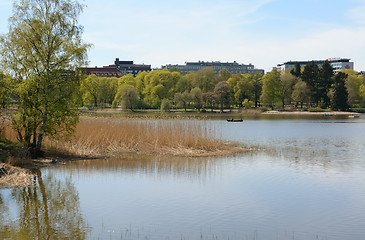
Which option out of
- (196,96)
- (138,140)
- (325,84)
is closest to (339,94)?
(325,84)

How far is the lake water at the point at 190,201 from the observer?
993cm

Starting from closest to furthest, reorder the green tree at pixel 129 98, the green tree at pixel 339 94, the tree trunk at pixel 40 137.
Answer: the tree trunk at pixel 40 137 < the green tree at pixel 339 94 < the green tree at pixel 129 98

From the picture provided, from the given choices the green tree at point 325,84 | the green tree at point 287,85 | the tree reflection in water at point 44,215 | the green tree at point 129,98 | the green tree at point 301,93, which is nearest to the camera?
the tree reflection in water at point 44,215

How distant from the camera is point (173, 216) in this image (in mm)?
11133

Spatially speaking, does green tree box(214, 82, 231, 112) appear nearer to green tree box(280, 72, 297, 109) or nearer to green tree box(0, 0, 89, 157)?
green tree box(280, 72, 297, 109)

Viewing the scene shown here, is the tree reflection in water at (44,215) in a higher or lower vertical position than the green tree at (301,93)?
lower

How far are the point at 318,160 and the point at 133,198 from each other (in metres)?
13.2

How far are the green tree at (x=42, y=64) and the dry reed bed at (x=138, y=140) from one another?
2.70 m

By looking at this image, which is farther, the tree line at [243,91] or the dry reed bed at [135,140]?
the tree line at [243,91]

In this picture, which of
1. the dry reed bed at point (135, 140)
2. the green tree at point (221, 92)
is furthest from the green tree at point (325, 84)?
the dry reed bed at point (135, 140)

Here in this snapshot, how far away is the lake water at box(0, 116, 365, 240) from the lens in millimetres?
9930

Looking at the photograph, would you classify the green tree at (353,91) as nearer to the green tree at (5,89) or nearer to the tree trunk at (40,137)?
the tree trunk at (40,137)

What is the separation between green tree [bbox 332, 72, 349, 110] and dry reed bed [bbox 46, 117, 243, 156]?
251 feet

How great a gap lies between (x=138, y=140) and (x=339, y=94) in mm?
80852
